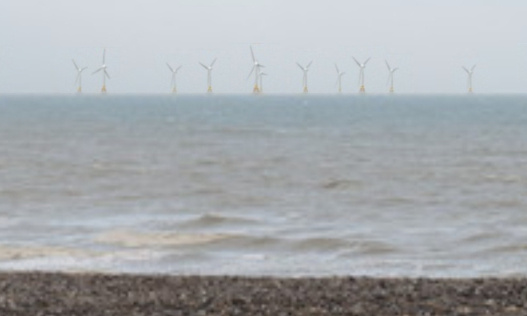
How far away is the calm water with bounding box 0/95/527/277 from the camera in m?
21.5

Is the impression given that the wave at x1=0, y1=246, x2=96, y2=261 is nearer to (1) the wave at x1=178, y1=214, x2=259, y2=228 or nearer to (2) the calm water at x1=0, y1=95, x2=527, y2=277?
(2) the calm water at x1=0, y1=95, x2=527, y2=277

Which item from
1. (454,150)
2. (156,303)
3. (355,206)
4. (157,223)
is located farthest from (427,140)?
(156,303)

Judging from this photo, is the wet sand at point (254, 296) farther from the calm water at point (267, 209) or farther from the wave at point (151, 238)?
the wave at point (151, 238)

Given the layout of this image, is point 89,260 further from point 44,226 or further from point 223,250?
point 44,226

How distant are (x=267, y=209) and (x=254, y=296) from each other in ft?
56.3

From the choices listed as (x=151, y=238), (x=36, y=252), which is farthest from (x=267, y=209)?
(x=36, y=252)

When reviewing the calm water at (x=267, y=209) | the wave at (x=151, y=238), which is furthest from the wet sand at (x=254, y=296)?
the wave at (x=151, y=238)

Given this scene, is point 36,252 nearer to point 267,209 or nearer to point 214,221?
point 214,221

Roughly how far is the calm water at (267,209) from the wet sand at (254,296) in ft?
9.96

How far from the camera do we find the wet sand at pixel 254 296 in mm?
13688

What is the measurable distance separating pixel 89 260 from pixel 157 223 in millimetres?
6585

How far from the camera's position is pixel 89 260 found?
70.3 ft

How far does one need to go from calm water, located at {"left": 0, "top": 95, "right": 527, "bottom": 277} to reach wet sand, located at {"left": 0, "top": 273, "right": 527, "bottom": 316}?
3.04 metres

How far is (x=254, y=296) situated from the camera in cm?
1482
